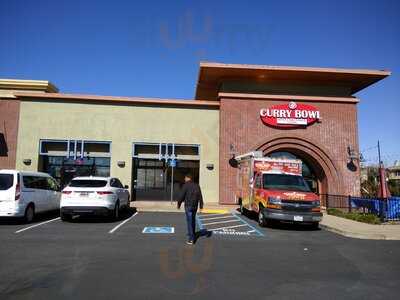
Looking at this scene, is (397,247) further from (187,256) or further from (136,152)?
(136,152)

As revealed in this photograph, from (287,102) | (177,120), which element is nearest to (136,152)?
(177,120)

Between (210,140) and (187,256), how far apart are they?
16.5 m

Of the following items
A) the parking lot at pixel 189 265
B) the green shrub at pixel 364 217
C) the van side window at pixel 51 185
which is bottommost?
the parking lot at pixel 189 265

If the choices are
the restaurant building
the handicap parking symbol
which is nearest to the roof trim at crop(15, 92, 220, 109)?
the restaurant building

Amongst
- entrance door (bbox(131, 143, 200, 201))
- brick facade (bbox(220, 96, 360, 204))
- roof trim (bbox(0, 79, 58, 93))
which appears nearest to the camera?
brick facade (bbox(220, 96, 360, 204))

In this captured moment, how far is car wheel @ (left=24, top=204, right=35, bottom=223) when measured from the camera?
14565 mm

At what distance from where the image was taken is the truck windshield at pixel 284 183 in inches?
599

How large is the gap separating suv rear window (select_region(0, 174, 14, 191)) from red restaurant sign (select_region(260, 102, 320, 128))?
15598 millimetres

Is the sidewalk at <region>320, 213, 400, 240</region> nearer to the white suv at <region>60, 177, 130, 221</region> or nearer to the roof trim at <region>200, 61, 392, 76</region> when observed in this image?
the white suv at <region>60, 177, 130, 221</region>

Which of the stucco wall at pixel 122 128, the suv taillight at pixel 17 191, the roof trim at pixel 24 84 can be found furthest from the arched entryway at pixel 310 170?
the roof trim at pixel 24 84

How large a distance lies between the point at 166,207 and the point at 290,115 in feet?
32.1

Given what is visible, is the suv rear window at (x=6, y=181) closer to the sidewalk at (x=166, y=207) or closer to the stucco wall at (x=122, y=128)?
the sidewalk at (x=166, y=207)

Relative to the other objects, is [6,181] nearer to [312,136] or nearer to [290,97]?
[290,97]

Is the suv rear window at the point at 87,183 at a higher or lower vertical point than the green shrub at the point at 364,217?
higher
